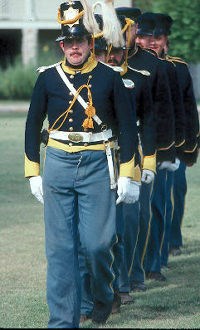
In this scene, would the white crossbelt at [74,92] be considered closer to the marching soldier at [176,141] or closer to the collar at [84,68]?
the collar at [84,68]

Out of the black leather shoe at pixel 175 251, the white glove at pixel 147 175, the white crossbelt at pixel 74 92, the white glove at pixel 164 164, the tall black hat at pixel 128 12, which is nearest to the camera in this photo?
the white crossbelt at pixel 74 92

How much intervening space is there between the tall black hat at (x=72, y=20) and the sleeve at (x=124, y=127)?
1.23ft

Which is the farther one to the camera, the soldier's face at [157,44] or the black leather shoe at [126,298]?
the soldier's face at [157,44]

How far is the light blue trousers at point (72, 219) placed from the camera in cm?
789

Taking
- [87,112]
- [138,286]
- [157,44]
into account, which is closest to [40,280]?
[138,286]

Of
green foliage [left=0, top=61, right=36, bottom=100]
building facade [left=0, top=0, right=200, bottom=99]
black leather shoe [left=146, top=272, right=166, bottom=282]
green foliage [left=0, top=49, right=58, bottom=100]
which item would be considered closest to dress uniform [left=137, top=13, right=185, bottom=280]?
black leather shoe [left=146, top=272, right=166, bottom=282]

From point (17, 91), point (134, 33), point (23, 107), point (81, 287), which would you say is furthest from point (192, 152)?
point (17, 91)

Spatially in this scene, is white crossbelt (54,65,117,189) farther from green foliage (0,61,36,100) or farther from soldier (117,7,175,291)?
green foliage (0,61,36,100)

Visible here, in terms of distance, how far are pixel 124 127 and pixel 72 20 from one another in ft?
2.37

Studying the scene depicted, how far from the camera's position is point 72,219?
7.91 m

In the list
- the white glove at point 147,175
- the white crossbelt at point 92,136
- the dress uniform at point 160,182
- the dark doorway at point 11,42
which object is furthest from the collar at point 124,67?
the dark doorway at point 11,42

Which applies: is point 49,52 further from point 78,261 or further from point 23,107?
point 78,261

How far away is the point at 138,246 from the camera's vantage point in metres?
10.0

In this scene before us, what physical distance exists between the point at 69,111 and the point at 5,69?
4014cm
